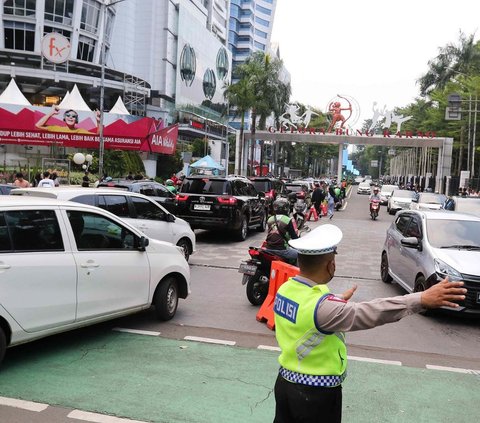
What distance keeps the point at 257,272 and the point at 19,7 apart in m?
54.1

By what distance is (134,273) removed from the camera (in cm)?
606

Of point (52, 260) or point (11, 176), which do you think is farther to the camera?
point (11, 176)

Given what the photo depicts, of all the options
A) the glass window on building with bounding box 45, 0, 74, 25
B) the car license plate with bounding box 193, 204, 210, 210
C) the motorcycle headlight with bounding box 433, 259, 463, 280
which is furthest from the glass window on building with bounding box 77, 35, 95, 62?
the motorcycle headlight with bounding box 433, 259, 463, 280

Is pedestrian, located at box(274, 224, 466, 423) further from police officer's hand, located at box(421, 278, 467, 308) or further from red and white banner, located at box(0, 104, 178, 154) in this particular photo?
red and white banner, located at box(0, 104, 178, 154)

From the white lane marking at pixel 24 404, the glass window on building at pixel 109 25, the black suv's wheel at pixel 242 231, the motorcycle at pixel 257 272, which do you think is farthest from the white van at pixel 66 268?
the glass window on building at pixel 109 25

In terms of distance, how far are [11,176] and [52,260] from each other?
24.2 metres

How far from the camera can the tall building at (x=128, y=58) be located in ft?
172

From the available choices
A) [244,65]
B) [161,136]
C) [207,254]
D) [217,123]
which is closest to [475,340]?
[207,254]

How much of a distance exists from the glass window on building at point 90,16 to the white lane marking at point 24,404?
191ft

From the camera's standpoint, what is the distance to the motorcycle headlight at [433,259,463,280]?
6.84 m

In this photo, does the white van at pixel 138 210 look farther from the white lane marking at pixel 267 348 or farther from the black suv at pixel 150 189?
the white lane marking at pixel 267 348

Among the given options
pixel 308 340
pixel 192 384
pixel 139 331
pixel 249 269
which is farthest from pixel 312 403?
pixel 249 269

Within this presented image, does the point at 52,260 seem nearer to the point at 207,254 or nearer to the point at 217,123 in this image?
the point at 207,254

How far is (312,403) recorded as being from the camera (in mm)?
2318
